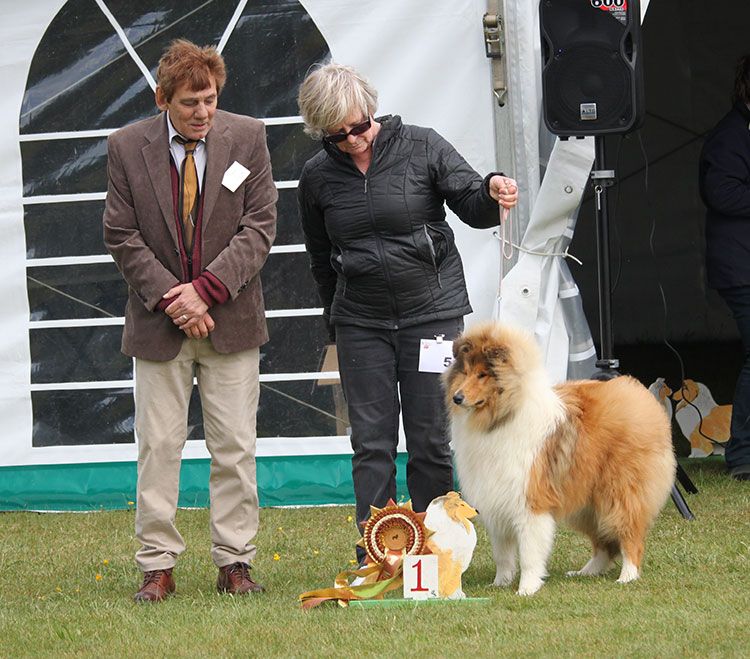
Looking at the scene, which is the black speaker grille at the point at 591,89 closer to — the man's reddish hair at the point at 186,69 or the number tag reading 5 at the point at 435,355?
the number tag reading 5 at the point at 435,355

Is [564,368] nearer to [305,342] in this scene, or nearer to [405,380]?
[305,342]

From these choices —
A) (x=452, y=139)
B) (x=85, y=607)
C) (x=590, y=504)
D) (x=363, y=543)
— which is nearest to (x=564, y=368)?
(x=452, y=139)

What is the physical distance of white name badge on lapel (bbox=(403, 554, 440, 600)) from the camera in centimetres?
413

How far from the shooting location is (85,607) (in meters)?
4.40

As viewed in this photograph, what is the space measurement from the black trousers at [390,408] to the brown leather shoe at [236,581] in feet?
1.39

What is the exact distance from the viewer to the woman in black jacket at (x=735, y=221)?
22.3 feet

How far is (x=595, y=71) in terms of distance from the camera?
5.70m

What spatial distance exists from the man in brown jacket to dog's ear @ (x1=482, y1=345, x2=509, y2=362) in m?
0.81

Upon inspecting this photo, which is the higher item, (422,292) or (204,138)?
(204,138)

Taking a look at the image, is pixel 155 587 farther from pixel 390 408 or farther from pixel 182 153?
pixel 182 153

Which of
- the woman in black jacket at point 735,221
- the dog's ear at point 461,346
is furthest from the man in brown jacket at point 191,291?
the woman in black jacket at point 735,221

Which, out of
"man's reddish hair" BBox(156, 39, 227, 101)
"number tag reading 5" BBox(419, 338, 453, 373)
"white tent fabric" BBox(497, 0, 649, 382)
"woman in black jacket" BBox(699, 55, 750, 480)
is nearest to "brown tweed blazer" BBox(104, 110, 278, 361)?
"man's reddish hair" BBox(156, 39, 227, 101)

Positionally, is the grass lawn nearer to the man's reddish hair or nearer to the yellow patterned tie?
the yellow patterned tie

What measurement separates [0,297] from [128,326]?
2551 mm
